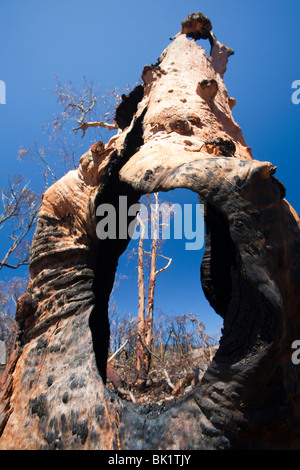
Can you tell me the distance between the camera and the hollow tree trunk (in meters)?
1.09

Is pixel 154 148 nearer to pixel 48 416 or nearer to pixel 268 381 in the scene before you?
pixel 268 381

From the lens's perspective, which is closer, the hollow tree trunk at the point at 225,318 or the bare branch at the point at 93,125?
the hollow tree trunk at the point at 225,318

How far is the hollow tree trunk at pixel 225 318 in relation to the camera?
1091 mm

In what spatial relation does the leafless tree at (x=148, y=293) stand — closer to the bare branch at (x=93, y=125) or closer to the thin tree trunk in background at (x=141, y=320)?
the thin tree trunk in background at (x=141, y=320)

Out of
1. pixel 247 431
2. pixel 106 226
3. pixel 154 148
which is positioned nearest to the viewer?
pixel 247 431

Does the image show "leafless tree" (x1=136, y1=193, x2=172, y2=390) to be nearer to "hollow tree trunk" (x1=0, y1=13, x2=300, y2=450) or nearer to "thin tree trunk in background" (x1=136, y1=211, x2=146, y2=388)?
"thin tree trunk in background" (x1=136, y1=211, x2=146, y2=388)

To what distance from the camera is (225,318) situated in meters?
1.50

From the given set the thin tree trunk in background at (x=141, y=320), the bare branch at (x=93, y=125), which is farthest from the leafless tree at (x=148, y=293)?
the bare branch at (x=93, y=125)

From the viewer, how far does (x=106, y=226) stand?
2475 mm

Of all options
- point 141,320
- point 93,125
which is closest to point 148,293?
point 141,320

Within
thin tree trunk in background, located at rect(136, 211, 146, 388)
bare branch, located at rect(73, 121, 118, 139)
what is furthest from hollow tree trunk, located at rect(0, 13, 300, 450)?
bare branch, located at rect(73, 121, 118, 139)

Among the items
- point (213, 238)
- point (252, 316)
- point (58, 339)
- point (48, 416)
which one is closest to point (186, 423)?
point (252, 316)

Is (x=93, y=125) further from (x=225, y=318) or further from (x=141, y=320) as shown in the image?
(x=225, y=318)
